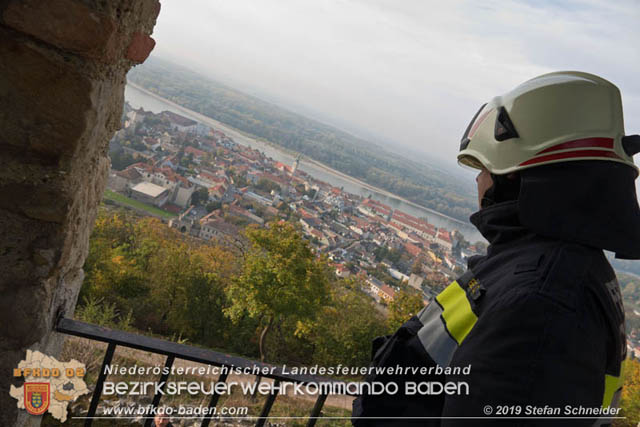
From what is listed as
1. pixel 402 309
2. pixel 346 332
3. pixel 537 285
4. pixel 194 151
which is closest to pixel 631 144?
pixel 537 285

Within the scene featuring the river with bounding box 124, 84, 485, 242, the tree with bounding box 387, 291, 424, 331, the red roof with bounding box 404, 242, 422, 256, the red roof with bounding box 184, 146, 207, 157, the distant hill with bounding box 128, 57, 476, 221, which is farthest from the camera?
the distant hill with bounding box 128, 57, 476, 221

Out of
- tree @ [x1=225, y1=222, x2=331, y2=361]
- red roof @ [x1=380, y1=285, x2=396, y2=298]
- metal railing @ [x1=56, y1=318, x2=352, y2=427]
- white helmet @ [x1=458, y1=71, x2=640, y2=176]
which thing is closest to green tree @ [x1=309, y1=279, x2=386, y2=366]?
tree @ [x1=225, y1=222, x2=331, y2=361]

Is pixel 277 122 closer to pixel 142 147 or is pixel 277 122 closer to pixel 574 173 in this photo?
pixel 142 147

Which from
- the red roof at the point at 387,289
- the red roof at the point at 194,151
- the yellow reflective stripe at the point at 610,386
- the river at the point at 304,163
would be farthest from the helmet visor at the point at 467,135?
the red roof at the point at 194,151

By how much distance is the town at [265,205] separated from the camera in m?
24.4

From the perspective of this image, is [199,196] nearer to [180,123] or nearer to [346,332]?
[180,123]

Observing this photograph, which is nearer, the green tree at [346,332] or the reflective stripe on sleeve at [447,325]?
the reflective stripe on sleeve at [447,325]

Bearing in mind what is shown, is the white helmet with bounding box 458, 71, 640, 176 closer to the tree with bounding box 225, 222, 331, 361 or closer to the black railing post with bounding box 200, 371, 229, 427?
the black railing post with bounding box 200, 371, 229, 427

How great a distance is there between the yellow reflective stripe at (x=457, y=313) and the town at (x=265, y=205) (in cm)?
1743

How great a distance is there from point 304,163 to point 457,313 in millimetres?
46105

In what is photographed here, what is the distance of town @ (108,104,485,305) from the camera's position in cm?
2444

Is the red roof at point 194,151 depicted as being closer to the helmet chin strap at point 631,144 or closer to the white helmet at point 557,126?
the white helmet at point 557,126

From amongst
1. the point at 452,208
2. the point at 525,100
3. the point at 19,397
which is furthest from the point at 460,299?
the point at 452,208

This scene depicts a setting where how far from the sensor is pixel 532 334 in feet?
2.41
